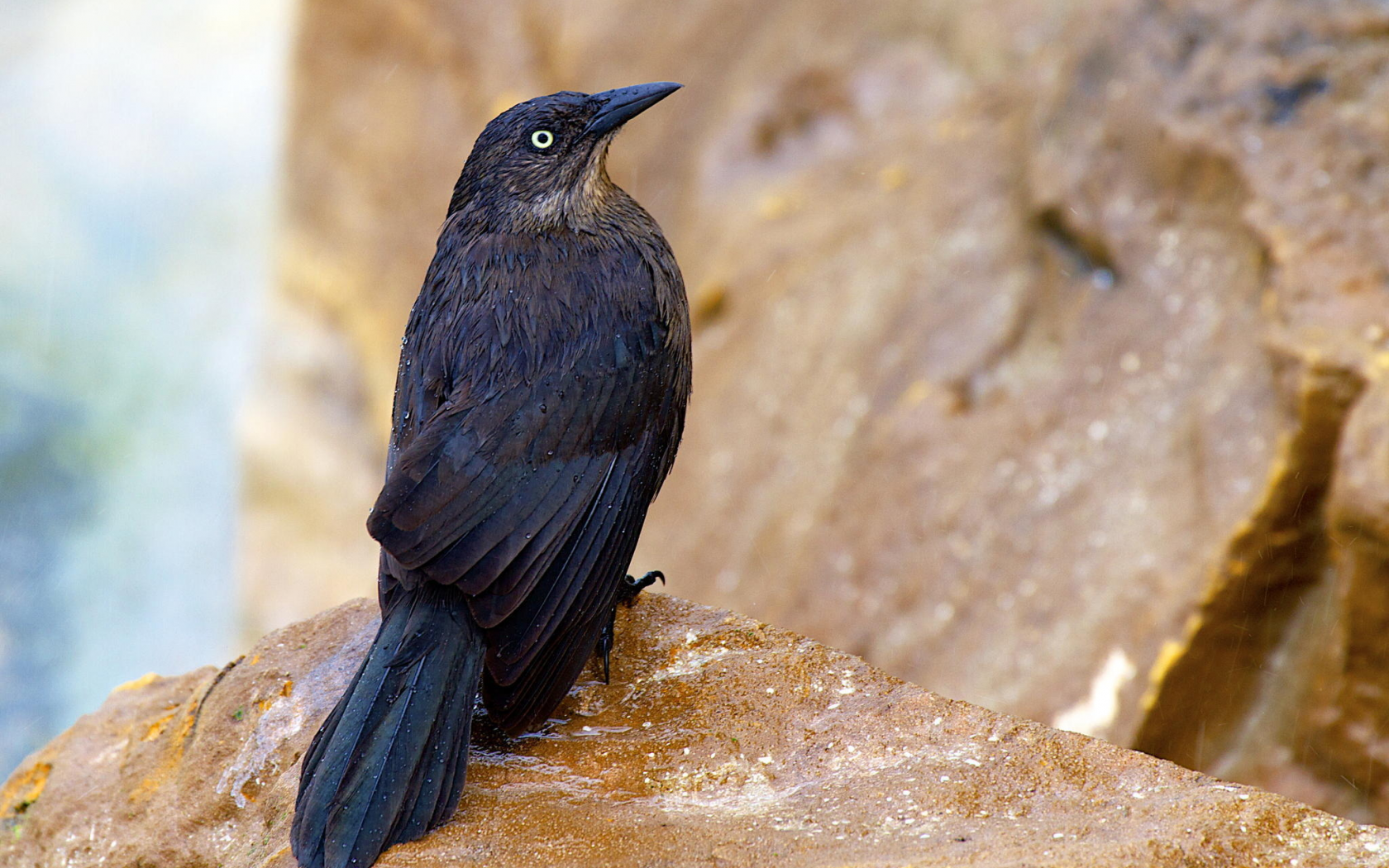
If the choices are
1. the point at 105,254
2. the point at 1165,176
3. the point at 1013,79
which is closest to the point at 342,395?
the point at 105,254

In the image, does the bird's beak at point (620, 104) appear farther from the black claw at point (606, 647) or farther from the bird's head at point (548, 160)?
the black claw at point (606, 647)

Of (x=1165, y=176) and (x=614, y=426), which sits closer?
(x=614, y=426)

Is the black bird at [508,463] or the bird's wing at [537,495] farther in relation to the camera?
the bird's wing at [537,495]

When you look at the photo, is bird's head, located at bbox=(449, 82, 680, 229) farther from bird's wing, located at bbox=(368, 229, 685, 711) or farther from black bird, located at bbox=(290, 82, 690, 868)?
bird's wing, located at bbox=(368, 229, 685, 711)

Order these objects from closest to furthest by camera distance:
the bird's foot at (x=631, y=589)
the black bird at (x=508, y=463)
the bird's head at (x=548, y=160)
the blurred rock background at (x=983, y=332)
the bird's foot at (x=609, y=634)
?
the black bird at (x=508, y=463) → the bird's foot at (x=609, y=634) → the bird's foot at (x=631, y=589) → the bird's head at (x=548, y=160) → the blurred rock background at (x=983, y=332)

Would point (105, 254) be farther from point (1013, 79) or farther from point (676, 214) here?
point (1013, 79)

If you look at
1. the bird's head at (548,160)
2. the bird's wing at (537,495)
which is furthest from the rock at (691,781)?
the bird's head at (548,160)

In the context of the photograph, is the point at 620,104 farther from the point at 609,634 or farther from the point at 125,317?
the point at 125,317

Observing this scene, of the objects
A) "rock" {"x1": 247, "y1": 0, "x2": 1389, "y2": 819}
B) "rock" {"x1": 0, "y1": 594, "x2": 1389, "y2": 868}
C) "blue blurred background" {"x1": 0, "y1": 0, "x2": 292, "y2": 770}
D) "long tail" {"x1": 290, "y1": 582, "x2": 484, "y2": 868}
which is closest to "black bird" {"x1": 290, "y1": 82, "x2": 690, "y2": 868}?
"long tail" {"x1": 290, "y1": 582, "x2": 484, "y2": 868}
